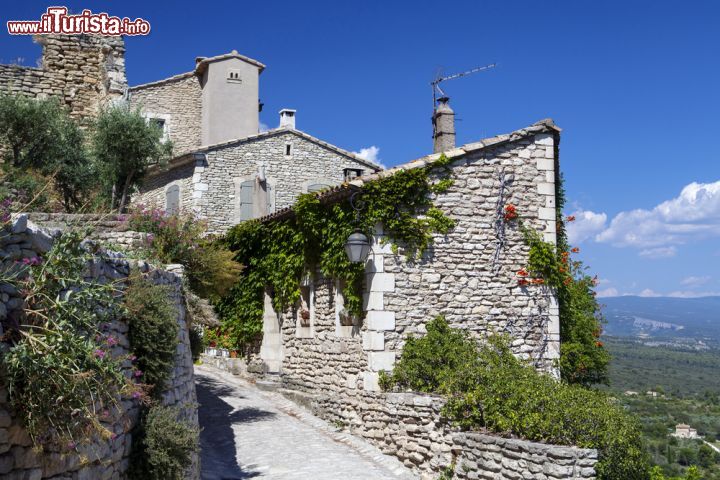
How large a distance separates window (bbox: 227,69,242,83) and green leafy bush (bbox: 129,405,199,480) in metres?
20.6

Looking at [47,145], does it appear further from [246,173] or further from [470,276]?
[470,276]

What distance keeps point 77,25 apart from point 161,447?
17709 mm

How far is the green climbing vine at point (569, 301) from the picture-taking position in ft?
43.3

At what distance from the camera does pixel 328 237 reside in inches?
530

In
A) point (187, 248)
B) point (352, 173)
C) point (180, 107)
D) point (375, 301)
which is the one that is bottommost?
point (375, 301)

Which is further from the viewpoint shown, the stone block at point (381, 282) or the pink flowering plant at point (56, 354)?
the stone block at point (381, 282)

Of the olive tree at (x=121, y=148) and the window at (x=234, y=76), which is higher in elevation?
the window at (x=234, y=76)

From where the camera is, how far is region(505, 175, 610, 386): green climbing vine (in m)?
13.2

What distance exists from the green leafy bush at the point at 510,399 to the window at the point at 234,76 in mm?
16545

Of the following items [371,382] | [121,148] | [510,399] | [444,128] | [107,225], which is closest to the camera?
[510,399]


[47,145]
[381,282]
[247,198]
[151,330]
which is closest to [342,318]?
[381,282]

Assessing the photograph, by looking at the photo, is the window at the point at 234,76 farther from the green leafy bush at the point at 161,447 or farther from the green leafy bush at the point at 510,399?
the green leafy bush at the point at 161,447

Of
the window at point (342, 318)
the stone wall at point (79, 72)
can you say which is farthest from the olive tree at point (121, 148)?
the window at point (342, 318)

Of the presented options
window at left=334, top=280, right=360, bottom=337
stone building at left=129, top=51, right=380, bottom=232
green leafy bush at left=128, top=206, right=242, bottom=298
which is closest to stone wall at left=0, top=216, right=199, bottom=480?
green leafy bush at left=128, top=206, right=242, bottom=298
